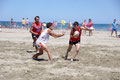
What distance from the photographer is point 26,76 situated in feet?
16.7

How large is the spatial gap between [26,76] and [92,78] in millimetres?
1897

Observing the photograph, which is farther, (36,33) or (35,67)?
(36,33)

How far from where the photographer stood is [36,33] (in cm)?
866

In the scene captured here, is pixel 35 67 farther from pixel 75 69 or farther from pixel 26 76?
pixel 75 69

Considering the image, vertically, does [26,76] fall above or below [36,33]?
below

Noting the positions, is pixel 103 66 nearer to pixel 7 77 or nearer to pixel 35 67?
pixel 35 67

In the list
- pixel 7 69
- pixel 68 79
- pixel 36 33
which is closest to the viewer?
pixel 68 79

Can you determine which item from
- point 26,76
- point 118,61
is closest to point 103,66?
point 118,61

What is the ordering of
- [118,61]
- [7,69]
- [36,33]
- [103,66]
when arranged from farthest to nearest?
[36,33] → [118,61] → [103,66] → [7,69]

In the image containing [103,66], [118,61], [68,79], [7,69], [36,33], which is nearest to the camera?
[68,79]

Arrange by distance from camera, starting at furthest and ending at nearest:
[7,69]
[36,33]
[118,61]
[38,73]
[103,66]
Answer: [36,33], [118,61], [103,66], [7,69], [38,73]

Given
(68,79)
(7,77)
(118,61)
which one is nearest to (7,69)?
(7,77)

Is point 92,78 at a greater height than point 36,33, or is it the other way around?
point 36,33

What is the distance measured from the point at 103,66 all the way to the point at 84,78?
167 centimetres
